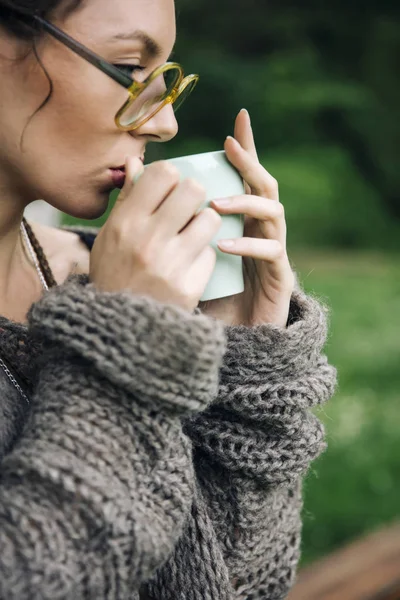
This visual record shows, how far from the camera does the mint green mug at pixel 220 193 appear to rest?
4.35 feet

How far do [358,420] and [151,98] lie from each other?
374 centimetres

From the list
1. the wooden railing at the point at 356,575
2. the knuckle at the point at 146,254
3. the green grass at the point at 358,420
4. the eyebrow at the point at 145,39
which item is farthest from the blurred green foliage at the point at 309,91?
the knuckle at the point at 146,254

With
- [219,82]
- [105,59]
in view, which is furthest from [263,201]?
[219,82]

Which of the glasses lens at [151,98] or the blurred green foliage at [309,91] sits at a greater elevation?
the blurred green foliage at [309,91]

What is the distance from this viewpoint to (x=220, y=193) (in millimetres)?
Result: 1358

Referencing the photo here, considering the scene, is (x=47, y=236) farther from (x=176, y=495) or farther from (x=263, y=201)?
(x=176, y=495)

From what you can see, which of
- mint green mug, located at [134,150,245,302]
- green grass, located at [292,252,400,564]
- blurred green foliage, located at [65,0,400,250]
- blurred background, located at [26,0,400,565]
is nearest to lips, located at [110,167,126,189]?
mint green mug, located at [134,150,245,302]

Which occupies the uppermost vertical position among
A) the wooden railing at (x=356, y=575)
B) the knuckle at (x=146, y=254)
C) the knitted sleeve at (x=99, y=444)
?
the knuckle at (x=146, y=254)

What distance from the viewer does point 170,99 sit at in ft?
4.89

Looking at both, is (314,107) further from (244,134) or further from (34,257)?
(244,134)

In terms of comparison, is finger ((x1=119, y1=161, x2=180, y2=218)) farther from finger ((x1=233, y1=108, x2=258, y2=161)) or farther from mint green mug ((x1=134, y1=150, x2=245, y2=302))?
finger ((x1=233, y1=108, x2=258, y2=161))

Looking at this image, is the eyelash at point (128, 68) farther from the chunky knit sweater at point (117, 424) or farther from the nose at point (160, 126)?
the chunky knit sweater at point (117, 424)

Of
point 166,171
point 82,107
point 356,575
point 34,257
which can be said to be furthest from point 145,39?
point 356,575

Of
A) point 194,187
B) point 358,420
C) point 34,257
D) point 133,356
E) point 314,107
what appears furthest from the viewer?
point 314,107
